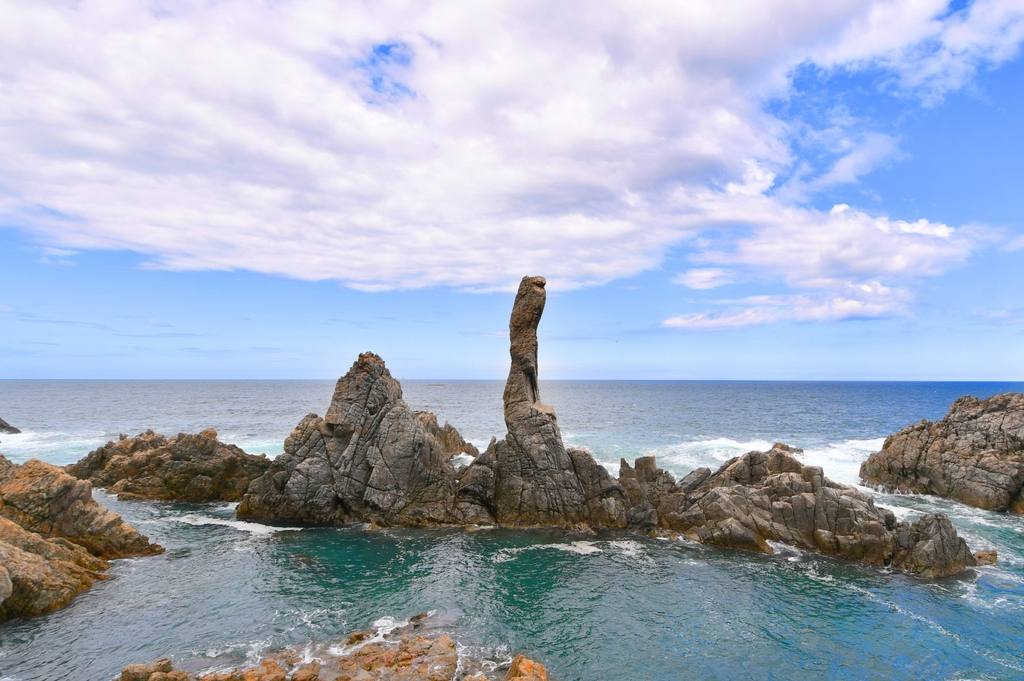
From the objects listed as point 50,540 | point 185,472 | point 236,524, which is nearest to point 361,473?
point 236,524

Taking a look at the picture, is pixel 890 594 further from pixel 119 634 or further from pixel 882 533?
pixel 119 634

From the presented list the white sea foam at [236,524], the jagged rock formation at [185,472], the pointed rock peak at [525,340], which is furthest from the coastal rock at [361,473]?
the pointed rock peak at [525,340]

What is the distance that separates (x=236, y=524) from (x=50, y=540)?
1270cm

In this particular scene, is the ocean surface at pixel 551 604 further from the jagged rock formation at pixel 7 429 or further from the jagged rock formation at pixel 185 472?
the jagged rock formation at pixel 7 429

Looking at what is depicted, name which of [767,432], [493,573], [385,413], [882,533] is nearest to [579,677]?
[493,573]

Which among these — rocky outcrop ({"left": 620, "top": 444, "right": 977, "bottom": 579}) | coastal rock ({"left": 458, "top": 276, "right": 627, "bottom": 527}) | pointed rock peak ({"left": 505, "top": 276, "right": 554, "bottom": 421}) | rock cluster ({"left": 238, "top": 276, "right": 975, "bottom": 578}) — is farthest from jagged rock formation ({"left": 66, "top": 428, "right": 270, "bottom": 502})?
rocky outcrop ({"left": 620, "top": 444, "right": 977, "bottom": 579})

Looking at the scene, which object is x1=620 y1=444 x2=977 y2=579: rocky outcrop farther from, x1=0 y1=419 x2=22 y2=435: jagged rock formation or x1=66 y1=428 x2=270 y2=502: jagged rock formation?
x1=0 y1=419 x2=22 y2=435: jagged rock formation

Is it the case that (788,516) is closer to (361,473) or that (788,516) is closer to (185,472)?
(361,473)

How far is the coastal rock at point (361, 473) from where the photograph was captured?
41.9 m

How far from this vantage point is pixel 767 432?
92688 mm

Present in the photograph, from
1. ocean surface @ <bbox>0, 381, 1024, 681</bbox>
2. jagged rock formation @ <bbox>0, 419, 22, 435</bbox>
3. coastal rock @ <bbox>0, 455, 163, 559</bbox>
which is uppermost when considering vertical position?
coastal rock @ <bbox>0, 455, 163, 559</bbox>

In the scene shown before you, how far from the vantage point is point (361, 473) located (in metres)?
42.4

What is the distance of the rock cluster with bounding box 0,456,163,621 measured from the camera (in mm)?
25688

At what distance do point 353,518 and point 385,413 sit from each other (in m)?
8.21
